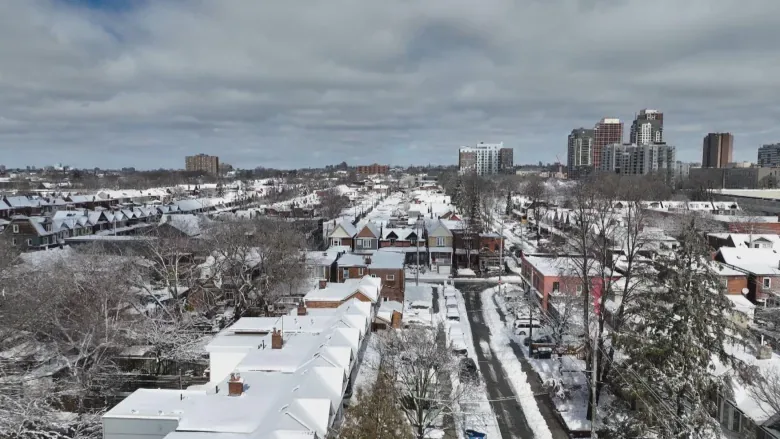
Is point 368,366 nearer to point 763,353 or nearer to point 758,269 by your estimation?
point 763,353

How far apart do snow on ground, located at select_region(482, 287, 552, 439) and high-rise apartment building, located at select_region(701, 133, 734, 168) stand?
189m

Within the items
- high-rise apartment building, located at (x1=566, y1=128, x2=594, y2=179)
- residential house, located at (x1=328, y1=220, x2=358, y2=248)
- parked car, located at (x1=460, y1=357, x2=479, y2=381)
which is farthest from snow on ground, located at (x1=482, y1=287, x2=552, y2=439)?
high-rise apartment building, located at (x1=566, y1=128, x2=594, y2=179)

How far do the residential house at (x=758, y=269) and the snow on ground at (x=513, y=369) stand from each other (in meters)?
15.4

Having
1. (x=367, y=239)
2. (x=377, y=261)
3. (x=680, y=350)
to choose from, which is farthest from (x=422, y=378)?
(x=367, y=239)

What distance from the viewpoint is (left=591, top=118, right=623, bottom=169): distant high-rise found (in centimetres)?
17281

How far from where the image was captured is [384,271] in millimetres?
32906

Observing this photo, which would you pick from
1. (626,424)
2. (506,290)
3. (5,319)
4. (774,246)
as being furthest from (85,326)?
(774,246)

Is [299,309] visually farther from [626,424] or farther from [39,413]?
[626,424]

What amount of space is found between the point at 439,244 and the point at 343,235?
851 cm

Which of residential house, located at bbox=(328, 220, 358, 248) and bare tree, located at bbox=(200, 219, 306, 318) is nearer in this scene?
bare tree, located at bbox=(200, 219, 306, 318)

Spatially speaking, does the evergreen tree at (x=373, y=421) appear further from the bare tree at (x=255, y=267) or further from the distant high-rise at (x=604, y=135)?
the distant high-rise at (x=604, y=135)

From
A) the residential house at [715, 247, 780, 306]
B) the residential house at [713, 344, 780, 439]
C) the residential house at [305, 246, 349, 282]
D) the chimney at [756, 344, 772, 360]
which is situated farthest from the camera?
the residential house at [305, 246, 349, 282]

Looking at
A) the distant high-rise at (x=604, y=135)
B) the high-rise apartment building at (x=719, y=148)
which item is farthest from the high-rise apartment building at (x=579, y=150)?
the high-rise apartment building at (x=719, y=148)

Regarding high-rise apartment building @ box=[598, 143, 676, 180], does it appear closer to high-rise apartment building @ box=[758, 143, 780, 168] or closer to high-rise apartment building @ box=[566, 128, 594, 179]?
high-rise apartment building @ box=[566, 128, 594, 179]
